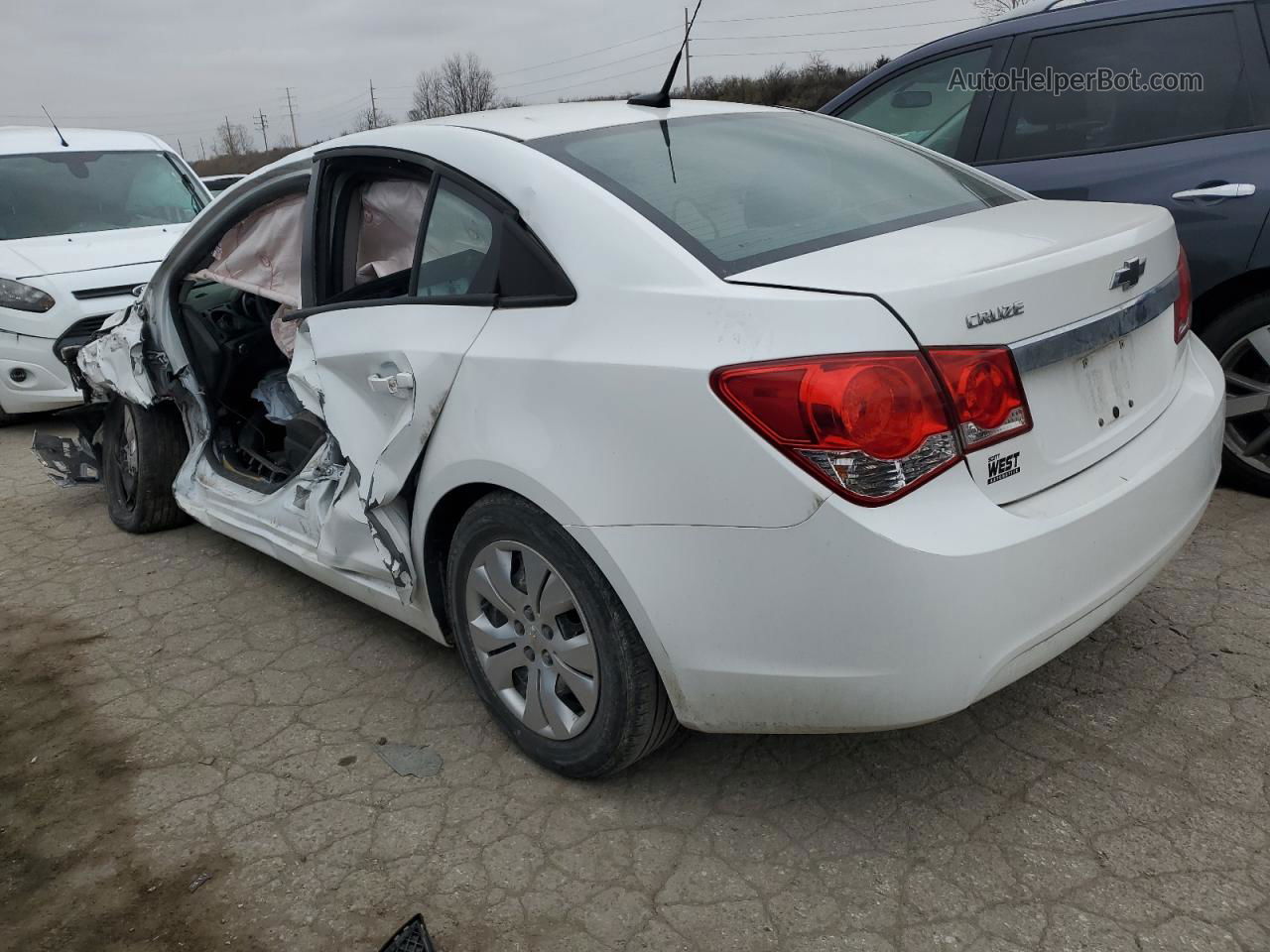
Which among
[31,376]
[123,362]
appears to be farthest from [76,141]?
[123,362]

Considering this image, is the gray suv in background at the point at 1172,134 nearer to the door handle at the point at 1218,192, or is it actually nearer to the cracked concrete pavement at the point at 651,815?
the door handle at the point at 1218,192

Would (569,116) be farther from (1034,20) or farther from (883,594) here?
(1034,20)

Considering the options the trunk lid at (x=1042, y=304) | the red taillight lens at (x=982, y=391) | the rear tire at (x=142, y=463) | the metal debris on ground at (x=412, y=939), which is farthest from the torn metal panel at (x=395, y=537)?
the rear tire at (x=142, y=463)

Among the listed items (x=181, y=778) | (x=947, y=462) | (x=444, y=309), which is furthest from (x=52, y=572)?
(x=947, y=462)

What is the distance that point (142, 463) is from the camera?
4340mm

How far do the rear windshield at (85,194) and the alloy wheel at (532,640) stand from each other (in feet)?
19.1

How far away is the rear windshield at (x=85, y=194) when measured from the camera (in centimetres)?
700

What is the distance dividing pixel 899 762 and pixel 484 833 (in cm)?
101

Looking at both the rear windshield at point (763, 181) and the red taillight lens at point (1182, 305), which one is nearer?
the rear windshield at point (763, 181)

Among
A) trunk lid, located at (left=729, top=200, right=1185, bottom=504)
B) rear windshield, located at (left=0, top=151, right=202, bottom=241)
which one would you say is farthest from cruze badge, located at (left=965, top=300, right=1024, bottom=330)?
rear windshield, located at (left=0, top=151, right=202, bottom=241)

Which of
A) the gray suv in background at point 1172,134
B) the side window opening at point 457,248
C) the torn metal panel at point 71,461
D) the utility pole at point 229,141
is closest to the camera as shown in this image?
the side window opening at point 457,248

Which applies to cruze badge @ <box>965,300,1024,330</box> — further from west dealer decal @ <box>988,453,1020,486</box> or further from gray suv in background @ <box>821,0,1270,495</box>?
gray suv in background @ <box>821,0,1270,495</box>

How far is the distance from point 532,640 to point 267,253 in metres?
1.83

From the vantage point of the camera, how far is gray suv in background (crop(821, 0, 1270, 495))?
11.7 feet
